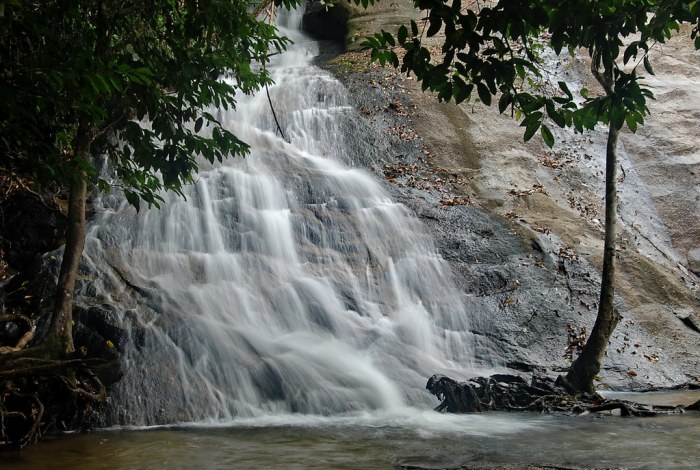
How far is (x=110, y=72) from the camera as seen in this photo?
4055 mm

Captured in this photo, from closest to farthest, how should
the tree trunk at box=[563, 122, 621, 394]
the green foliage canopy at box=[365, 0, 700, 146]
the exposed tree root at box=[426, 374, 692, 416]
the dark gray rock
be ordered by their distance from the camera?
the green foliage canopy at box=[365, 0, 700, 146] < the exposed tree root at box=[426, 374, 692, 416] < the tree trunk at box=[563, 122, 621, 394] < the dark gray rock

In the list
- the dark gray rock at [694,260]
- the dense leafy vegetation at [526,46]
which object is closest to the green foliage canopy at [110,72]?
the dense leafy vegetation at [526,46]

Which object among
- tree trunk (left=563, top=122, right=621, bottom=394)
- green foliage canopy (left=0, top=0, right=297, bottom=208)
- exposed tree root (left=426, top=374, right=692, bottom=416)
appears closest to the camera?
green foliage canopy (left=0, top=0, right=297, bottom=208)

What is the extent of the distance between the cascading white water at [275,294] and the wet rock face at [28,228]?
1.76 ft

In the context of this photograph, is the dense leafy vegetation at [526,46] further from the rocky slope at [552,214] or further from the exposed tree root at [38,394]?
the rocky slope at [552,214]

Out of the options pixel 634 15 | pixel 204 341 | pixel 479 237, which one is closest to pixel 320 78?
pixel 479 237

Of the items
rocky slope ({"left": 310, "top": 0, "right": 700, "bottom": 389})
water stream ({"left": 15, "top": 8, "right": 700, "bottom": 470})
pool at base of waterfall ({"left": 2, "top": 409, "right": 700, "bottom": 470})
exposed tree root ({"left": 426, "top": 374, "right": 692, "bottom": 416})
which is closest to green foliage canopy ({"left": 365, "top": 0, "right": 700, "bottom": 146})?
pool at base of waterfall ({"left": 2, "top": 409, "right": 700, "bottom": 470})

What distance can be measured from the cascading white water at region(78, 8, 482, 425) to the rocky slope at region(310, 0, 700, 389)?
681mm

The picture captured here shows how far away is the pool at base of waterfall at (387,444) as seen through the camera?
14.9ft

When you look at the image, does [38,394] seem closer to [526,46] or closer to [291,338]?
[291,338]

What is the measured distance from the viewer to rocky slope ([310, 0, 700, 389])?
8703 millimetres

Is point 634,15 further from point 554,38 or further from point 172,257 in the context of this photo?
point 172,257

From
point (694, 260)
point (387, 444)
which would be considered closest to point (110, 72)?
point (387, 444)

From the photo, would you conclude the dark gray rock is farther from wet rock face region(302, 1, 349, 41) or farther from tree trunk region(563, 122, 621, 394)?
wet rock face region(302, 1, 349, 41)
